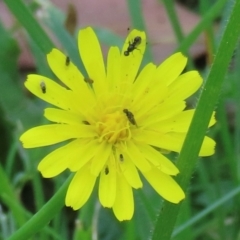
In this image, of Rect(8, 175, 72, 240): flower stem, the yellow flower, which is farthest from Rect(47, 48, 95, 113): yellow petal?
Rect(8, 175, 72, 240): flower stem

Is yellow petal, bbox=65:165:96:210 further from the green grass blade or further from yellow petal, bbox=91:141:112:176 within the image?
the green grass blade

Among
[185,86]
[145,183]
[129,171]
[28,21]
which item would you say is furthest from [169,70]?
[145,183]

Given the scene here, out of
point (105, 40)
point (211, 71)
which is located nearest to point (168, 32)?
→ point (105, 40)

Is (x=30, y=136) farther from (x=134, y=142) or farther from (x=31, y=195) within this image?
(x=31, y=195)

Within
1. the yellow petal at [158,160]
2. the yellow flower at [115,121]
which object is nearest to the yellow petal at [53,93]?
the yellow flower at [115,121]

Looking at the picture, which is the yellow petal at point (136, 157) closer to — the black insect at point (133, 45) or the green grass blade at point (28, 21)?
the black insect at point (133, 45)
